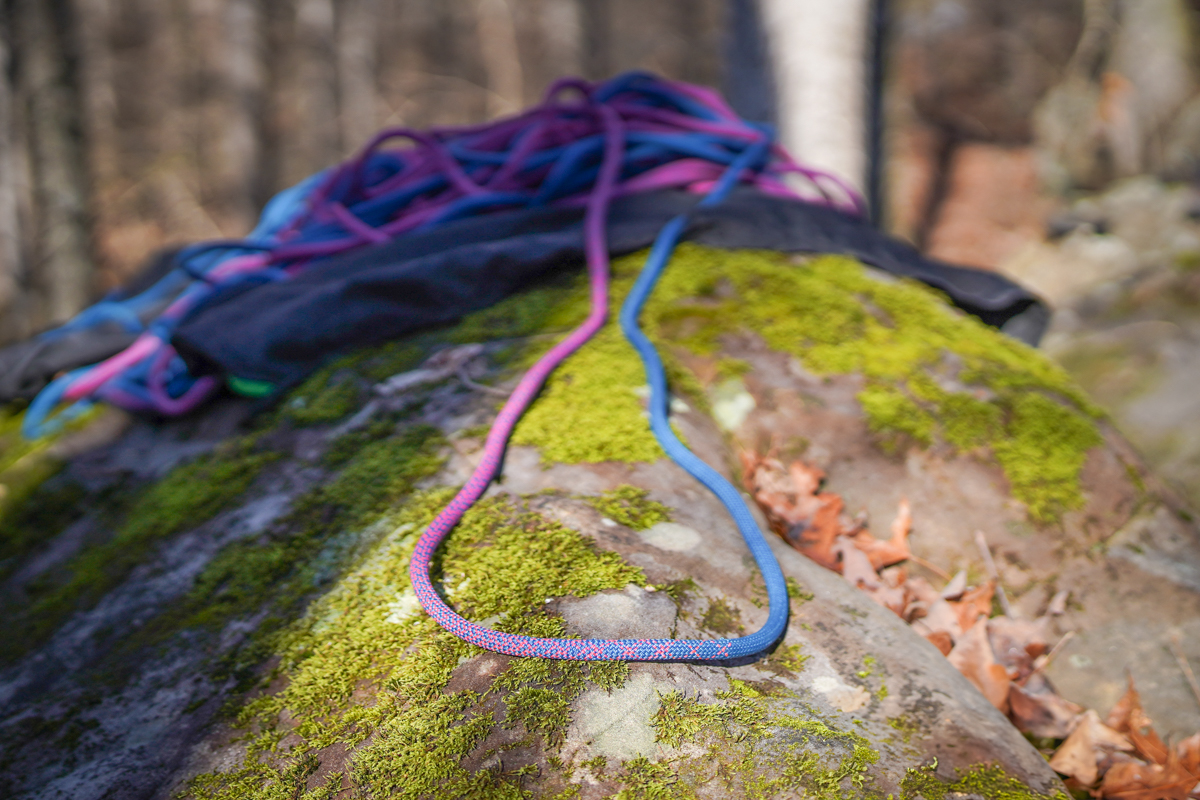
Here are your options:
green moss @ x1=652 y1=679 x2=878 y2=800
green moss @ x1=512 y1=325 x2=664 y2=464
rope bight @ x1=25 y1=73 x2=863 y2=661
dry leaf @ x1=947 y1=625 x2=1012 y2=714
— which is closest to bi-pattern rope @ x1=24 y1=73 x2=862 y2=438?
rope bight @ x1=25 y1=73 x2=863 y2=661

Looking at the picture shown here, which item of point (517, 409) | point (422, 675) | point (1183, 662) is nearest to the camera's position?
point (422, 675)

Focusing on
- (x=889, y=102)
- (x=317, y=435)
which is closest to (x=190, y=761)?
(x=317, y=435)

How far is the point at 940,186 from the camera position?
519 cm

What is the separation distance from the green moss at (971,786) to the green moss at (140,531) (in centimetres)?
133

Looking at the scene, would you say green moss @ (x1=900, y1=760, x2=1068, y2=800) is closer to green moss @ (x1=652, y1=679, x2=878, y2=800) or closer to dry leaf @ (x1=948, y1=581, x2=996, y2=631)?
green moss @ (x1=652, y1=679, x2=878, y2=800)

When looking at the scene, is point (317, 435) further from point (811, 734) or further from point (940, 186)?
point (940, 186)

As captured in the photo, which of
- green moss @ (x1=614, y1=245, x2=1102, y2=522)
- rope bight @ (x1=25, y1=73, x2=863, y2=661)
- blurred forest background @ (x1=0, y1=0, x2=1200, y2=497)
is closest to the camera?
green moss @ (x1=614, y1=245, x2=1102, y2=522)

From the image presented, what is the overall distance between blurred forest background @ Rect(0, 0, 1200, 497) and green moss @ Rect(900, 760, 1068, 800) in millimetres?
3251

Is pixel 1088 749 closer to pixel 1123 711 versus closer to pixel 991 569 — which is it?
pixel 1123 711

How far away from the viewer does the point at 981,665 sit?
125 cm

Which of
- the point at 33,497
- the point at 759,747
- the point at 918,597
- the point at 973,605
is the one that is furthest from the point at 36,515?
the point at 973,605

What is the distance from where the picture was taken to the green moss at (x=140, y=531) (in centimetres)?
129

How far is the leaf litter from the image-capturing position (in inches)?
44.2

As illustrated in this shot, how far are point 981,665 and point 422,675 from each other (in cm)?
100
